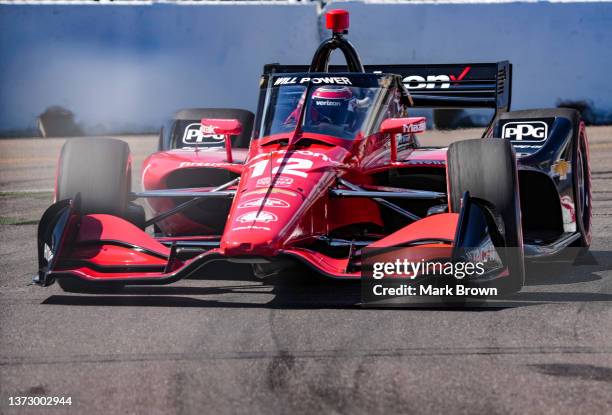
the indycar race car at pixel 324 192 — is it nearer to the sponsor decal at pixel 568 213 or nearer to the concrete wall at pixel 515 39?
the sponsor decal at pixel 568 213

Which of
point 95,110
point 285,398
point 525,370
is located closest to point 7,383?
point 285,398

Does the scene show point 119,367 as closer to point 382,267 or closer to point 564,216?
point 382,267

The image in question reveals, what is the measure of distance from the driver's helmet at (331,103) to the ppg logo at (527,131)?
1.23 m

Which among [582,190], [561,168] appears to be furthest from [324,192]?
[582,190]

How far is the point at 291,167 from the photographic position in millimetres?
6238

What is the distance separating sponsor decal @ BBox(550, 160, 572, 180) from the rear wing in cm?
134

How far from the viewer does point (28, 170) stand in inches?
567

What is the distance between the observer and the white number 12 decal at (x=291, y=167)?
20.3 feet

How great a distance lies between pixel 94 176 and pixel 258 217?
55.2 inches

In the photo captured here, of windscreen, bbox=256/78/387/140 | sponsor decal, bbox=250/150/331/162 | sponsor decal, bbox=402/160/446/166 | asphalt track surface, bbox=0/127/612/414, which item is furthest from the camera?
sponsor decal, bbox=402/160/446/166

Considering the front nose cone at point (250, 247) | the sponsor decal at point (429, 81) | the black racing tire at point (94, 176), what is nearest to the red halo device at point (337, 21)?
the sponsor decal at point (429, 81)

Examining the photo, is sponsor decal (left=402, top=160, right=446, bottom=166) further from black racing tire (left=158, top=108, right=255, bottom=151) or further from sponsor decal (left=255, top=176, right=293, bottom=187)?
black racing tire (left=158, top=108, right=255, bottom=151)

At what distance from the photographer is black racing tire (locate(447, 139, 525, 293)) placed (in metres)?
5.74

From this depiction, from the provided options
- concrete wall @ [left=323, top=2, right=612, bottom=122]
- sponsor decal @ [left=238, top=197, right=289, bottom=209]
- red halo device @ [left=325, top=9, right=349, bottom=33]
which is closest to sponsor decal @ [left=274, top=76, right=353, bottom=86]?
red halo device @ [left=325, top=9, right=349, bottom=33]
